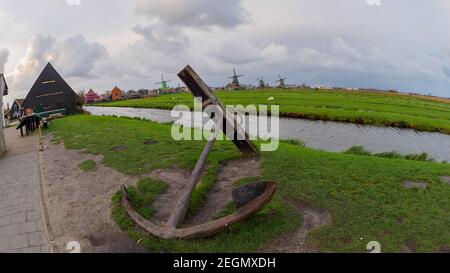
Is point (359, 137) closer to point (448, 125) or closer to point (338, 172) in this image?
point (448, 125)

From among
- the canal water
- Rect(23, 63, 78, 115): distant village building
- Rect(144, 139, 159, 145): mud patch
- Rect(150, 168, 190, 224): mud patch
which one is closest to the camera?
Rect(150, 168, 190, 224): mud patch

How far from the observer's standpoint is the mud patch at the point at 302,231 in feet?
20.0

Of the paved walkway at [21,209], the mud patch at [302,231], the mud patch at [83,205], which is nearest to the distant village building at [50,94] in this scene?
the paved walkway at [21,209]

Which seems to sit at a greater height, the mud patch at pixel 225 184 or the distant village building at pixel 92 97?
the distant village building at pixel 92 97

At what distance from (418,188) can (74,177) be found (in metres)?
10.2

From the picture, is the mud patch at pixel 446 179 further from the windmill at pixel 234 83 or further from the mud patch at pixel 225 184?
the windmill at pixel 234 83

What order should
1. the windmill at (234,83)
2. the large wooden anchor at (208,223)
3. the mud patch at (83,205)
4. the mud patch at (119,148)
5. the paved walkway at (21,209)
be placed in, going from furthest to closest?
the windmill at (234,83) → the mud patch at (119,148) → the paved walkway at (21,209) → the mud patch at (83,205) → the large wooden anchor at (208,223)

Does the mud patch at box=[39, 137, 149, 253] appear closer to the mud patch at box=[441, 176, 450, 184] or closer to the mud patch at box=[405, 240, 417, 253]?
the mud patch at box=[405, 240, 417, 253]

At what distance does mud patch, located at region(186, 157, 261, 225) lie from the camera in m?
7.63

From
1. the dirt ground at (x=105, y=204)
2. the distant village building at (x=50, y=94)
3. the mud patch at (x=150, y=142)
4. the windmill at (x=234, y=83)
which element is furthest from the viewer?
the windmill at (x=234, y=83)

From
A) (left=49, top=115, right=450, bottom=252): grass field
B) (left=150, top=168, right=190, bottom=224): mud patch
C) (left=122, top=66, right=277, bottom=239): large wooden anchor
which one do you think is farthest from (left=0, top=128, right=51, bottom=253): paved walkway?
(left=150, top=168, right=190, bottom=224): mud patch

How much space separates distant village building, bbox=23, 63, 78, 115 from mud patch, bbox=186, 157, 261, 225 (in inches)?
1584

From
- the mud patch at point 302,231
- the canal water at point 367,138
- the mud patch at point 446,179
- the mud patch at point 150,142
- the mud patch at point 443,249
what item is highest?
the mud patch at point 150,142
